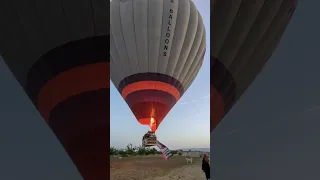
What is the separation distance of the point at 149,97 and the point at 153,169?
4.49 m

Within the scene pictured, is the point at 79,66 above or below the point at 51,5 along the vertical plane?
below

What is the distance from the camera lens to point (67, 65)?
3209 mm

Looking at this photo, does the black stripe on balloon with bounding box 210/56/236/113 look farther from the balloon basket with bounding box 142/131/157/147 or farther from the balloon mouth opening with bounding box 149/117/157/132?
the balloon basket with bounding box 142/131/157/147

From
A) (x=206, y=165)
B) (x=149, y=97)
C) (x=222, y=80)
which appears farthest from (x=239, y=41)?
(x=149, y=97)

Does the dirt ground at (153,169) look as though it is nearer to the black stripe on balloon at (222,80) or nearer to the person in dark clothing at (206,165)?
the person in dark clothing at (206,165)

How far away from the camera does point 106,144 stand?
277cm

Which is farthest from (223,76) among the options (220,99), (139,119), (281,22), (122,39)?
(139,119)

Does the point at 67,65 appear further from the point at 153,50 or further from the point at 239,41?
the point at 153,50

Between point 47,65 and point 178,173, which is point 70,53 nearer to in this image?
point 47,65

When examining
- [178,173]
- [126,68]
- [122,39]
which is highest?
[122,39]

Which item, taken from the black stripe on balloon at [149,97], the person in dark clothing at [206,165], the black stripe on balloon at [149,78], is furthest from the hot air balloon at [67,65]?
the black stripe on balloon at [149,97]

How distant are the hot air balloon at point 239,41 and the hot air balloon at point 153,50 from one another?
1.74 m

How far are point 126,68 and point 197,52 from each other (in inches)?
52.4

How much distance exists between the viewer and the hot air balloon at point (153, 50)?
5387mm
